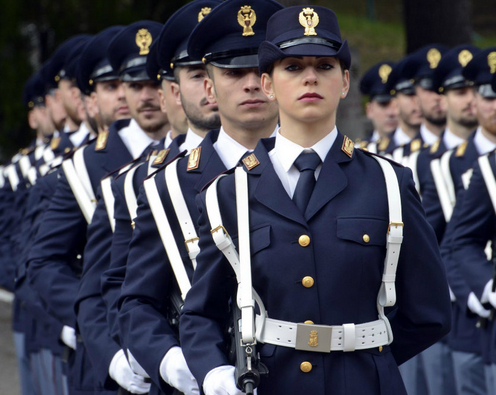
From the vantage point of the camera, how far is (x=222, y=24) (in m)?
4.45

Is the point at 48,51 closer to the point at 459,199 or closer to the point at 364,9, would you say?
the point at 459,199

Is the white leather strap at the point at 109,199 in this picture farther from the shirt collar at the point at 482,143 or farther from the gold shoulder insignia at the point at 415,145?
the gold shoulder insignia at the point at 415,145

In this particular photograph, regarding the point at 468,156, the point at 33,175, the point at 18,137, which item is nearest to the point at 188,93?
the point at 468,156

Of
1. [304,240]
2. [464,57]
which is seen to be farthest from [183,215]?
[464,57]

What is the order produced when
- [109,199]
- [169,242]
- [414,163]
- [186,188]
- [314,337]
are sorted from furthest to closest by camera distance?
1. [414,163]
2. [109,199]
3. [186,188]
4. [169,242]
5. [314,337]

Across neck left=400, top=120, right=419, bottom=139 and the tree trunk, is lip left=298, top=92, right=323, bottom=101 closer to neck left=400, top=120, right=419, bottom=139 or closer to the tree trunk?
neck left=400, top=120, right=419, bottom=139

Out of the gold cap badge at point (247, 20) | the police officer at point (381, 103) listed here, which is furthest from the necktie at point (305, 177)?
the police officer at point (381, 103)

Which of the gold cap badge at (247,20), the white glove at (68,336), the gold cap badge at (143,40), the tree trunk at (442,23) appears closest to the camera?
the gold cap badge at (247,20)

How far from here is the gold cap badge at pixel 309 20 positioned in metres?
3.63

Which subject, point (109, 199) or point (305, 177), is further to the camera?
point (109, 199)

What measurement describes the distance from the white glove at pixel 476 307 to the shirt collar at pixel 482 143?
108 centimetres

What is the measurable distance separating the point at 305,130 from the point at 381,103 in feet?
28.2

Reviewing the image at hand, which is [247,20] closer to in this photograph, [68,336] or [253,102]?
[253,102]

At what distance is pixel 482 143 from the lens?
7.03m
